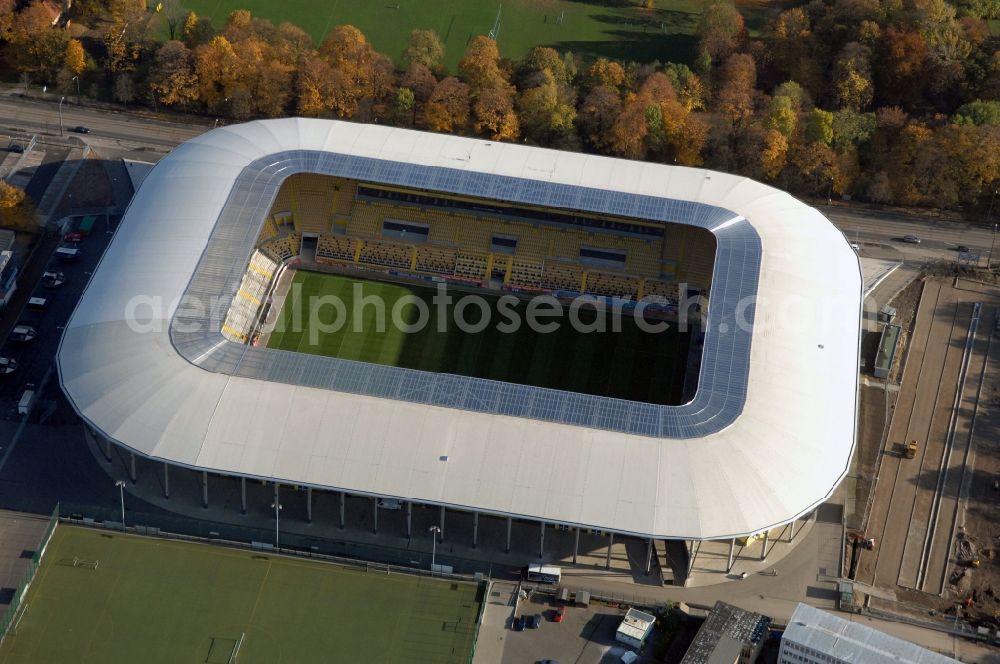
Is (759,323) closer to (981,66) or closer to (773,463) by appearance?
(773,463)

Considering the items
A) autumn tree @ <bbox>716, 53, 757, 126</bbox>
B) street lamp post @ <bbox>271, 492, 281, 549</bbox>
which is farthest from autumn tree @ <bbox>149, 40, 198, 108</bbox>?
street lamp post @ <bbox>271, 492, 281, 549</bbox>

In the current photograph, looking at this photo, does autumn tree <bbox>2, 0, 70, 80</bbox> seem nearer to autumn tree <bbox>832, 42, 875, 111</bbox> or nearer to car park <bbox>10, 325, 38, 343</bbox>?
car park <bbox>10, 325, 38, 343</bbox>

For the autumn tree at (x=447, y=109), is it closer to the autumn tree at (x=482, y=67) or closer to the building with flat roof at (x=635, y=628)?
the autumn tree at (x=482, y=67)

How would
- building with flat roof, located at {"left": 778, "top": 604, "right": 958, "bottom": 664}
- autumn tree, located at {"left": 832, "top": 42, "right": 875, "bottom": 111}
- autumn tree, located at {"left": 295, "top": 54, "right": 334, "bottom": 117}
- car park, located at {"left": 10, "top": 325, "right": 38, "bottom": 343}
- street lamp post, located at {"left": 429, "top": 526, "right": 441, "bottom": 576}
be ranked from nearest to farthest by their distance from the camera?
building with flat roof, located at {"left": 778, "top": 604, "right": 958, "bottom": 664}, street lamp post, located at {"left": 429, "top": 526, "right": 441, "bottom": 576}, car park, located at {"left": 10, "top": 325, "right": 38, "bottom": 343}, autumn tree, located at {"left": 295, "top": 54, "right": 334, "bottom": 117}, autumn tree, located at {"left": 832, "top": 42, "right": 875, "bottom": 111}

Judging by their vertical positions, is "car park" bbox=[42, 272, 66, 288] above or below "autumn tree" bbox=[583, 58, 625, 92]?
below

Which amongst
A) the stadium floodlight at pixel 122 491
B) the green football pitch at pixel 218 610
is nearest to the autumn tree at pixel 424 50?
the stadium floodlight at pixel 122 491

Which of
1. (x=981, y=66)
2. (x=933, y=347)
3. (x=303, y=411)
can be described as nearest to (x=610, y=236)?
(x=933, y=347)

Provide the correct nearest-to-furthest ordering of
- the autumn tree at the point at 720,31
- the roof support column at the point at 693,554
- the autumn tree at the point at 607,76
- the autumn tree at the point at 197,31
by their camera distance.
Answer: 1. the roof support column at the point at 693,554
2. the autumn tree at the point at 607,76
3. the autumn tree at the point at 197,31
4. the autumn tree at the point at 720,31
